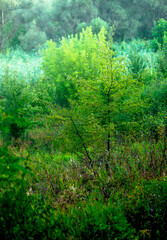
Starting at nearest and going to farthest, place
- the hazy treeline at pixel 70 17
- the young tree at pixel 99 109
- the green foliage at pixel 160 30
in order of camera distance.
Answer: the young tree at pixel 99 109 < the green foliage at pixel 160 30 < the hazy treeline at pixel 70 17

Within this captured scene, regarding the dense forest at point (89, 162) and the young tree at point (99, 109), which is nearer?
the dense forest at point (89, 162)

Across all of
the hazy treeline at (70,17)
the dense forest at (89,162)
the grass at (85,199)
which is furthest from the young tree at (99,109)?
the hazy treeline at (70,17)

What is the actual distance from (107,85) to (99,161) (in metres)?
1.48

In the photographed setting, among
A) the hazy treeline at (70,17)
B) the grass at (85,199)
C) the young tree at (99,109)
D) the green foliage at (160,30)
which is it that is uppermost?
the hazy treeline at (70,17)

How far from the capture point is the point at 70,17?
87.0ft

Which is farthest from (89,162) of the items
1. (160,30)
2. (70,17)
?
(70,17)

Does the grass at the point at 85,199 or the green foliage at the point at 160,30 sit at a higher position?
the green foliage at the point at 160,30

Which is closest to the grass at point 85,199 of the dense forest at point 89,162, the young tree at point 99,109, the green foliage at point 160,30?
the dense forest at point 89,162

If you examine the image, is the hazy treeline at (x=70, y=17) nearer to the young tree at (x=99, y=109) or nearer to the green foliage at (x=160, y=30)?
the green foliage at (x=160, y=30)

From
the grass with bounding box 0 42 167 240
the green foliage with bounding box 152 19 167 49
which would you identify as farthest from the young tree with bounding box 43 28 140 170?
the green foliage with bounding box 152 19 167 49

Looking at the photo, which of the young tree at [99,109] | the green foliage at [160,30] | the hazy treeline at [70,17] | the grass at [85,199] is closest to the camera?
the grass at [85,199]

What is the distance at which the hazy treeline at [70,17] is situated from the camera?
25359mm

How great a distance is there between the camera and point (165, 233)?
2.30 meters

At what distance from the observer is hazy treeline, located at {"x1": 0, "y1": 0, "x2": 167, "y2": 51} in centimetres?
2536
